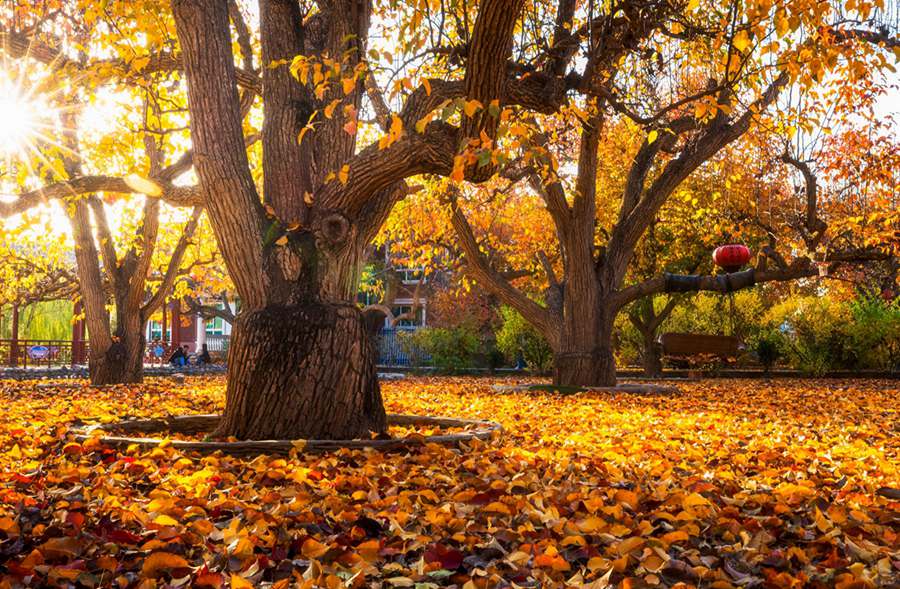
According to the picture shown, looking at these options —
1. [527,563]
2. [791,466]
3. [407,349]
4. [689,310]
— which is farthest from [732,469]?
[407,349]

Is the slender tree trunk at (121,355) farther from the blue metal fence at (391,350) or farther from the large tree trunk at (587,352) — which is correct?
the blue metal fence at (391,350)

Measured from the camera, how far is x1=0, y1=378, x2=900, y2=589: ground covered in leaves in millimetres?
2854

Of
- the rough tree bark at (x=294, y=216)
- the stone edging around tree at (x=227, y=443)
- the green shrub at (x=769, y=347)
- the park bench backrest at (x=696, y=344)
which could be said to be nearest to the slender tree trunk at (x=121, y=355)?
the stone edging around tree at (x=227, y=443)

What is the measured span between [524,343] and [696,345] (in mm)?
5387

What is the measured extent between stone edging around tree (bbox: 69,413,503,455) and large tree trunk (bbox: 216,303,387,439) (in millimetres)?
491

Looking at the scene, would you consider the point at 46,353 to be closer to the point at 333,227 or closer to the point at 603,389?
the point at 603,389

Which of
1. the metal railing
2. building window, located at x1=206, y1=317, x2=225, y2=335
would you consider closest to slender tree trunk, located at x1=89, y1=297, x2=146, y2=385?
the metal railing

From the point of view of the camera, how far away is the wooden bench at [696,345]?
19.5 meters

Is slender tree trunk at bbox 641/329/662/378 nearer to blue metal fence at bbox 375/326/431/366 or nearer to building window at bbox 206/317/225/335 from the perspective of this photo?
blue metal fence at bbox 375/326/431/366

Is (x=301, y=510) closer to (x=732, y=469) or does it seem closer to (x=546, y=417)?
(x=732, y=469)

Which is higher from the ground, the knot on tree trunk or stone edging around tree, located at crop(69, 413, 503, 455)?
the knot on tree trunk

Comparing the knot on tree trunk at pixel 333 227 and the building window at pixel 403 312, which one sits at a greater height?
the building window at pixel 403 312

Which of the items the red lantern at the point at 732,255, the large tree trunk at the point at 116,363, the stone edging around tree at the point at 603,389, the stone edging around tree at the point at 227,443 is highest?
the red lantern at the point at 732,255

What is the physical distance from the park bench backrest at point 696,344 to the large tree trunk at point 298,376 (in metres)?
14.9
